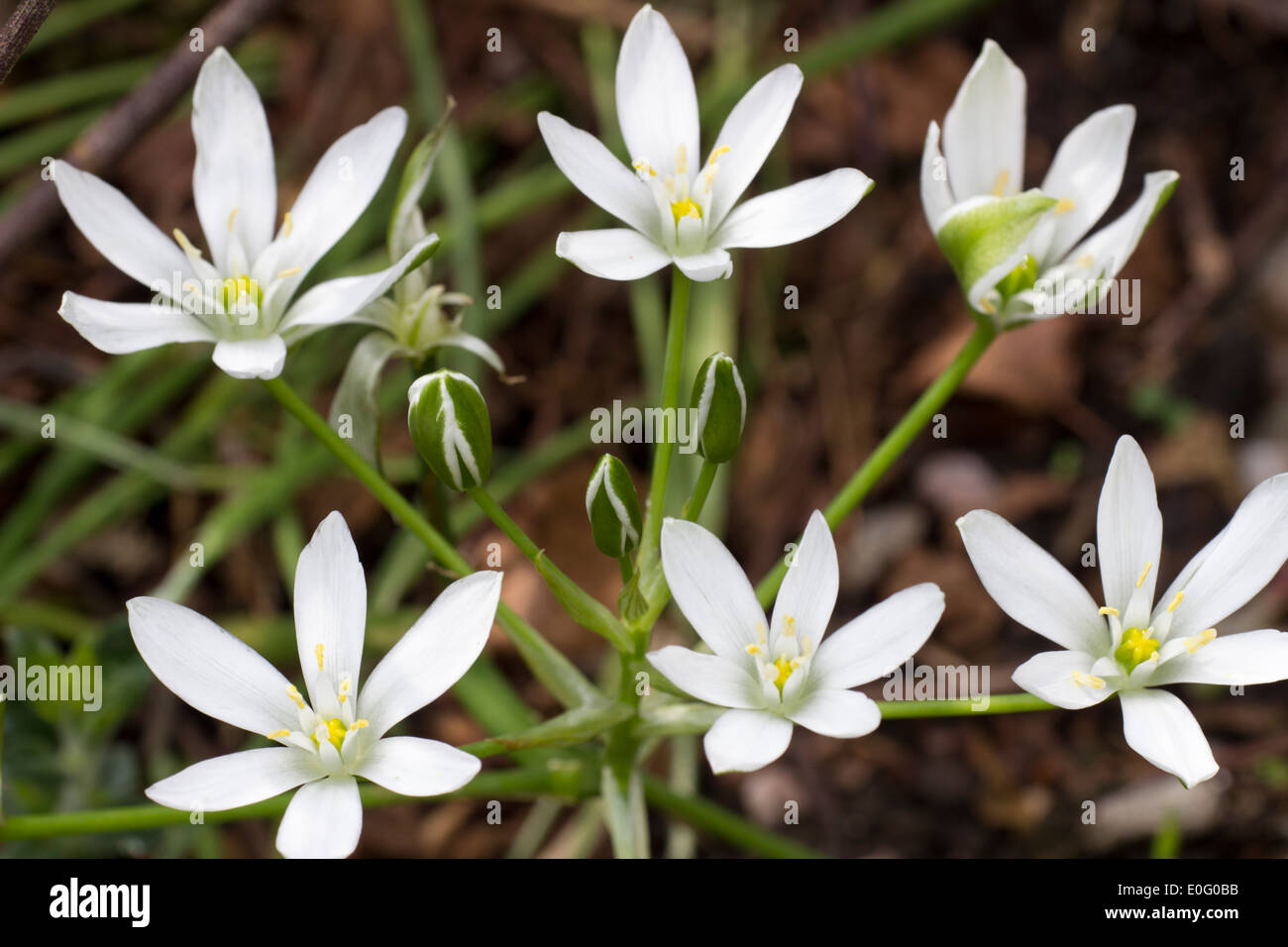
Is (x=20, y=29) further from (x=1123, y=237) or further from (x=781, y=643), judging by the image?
(x=1123, y=237)

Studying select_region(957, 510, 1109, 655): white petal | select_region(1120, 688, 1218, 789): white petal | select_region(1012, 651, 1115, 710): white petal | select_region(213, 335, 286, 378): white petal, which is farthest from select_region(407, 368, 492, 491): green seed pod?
select_region(1120, 688, 1218, 789): white petal

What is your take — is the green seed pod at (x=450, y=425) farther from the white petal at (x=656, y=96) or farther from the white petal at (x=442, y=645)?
the white petal at (x=656, y=96)

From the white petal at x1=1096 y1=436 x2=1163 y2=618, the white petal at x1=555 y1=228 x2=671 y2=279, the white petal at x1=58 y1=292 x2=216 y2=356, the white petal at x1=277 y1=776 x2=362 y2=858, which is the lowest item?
the white petal at x1=277 y1=776 x2=362 y2=858

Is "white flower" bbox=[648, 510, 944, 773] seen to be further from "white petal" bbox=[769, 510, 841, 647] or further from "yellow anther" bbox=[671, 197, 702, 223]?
"yellow anther" bbox=[671, 197, 702, 223]

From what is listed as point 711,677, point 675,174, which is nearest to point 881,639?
point 711,677

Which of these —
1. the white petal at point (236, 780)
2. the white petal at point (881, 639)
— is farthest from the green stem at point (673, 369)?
the white petal at point (236, 780)

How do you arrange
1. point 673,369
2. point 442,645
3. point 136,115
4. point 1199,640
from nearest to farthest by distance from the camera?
point 442,645
point 1199,640
point 673,369
point 136,115

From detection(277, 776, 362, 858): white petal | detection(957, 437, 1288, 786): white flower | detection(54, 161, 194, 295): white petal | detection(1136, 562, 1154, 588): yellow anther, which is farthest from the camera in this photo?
detection(54, 161, 194, 295): white petal
